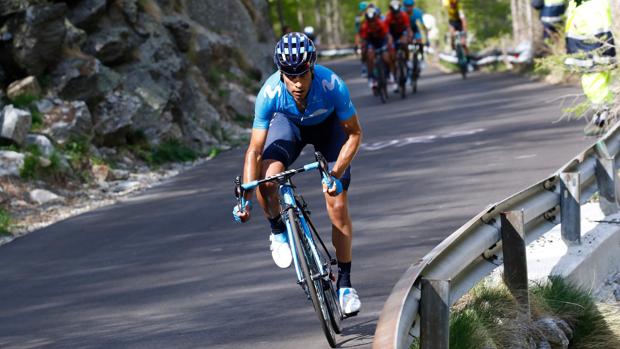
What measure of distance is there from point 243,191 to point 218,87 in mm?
20559

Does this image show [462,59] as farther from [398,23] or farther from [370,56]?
[370,56]

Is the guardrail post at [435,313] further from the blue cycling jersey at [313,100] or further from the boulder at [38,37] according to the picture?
the boulder at [38,37]

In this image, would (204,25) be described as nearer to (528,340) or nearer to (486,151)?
(486,151)

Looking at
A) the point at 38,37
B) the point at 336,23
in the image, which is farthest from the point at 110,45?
the point at 336,23

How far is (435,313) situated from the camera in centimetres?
543

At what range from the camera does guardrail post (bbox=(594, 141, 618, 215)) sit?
9.63 metres

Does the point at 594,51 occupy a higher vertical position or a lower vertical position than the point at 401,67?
higher

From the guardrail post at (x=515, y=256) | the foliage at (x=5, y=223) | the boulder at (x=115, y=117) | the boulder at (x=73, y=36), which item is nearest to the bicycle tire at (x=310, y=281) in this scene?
the guardrail post at (x=515, y=256)

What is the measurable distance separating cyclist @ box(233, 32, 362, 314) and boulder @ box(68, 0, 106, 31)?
15.1 metres

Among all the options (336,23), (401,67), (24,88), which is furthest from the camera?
(336,23)

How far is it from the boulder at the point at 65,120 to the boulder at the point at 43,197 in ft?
8.60

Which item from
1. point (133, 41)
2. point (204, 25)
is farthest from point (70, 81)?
point (204, 25)

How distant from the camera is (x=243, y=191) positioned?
7.30 metres

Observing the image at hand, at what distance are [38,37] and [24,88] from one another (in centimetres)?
104
